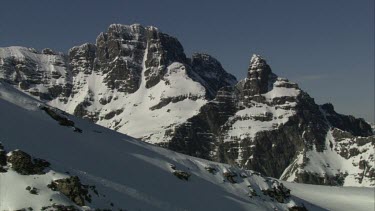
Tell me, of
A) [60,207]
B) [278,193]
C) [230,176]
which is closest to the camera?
[60,207]

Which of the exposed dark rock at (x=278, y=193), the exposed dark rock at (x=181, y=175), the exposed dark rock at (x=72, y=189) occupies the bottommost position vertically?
the exposed dark rock at (x=72, y=189)

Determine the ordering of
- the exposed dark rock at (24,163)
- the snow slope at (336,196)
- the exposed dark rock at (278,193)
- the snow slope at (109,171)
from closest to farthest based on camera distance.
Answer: the exposed dark rock at (24,163), the snow slope at (109,171), the exposed dark rock at (278,193), the snow slope at (336,196)

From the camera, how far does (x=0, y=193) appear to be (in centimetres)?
4719

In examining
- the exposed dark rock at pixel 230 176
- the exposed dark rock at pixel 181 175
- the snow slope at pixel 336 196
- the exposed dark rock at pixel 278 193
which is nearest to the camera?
the exposed dark rock at pixel 181 175

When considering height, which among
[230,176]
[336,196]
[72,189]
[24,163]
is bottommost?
[72,189]

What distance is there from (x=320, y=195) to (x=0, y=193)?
3777 inches

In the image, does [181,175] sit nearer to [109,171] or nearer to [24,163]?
[109,171]

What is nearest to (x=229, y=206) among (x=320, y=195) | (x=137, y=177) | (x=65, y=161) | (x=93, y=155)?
(x=137, y=177)

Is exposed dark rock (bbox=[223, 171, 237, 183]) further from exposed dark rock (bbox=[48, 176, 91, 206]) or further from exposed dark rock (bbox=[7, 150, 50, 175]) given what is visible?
exposed dark rock (bbox=[7, 150, 50, 175])

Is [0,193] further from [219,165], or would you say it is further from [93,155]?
[219,165]

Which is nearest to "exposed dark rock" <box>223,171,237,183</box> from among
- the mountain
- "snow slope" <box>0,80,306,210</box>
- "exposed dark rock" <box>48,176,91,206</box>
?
the mountain

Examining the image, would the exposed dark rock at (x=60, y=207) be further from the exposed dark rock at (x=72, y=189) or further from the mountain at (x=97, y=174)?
the exposed dark rock at (x=72, y=189)

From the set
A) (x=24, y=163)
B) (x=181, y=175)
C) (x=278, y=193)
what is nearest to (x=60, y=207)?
(x=24, y=163)

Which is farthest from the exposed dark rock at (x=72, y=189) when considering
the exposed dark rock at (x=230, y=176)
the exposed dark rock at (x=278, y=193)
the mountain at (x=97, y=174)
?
the exposed dark rock at (x=278, y=193)
